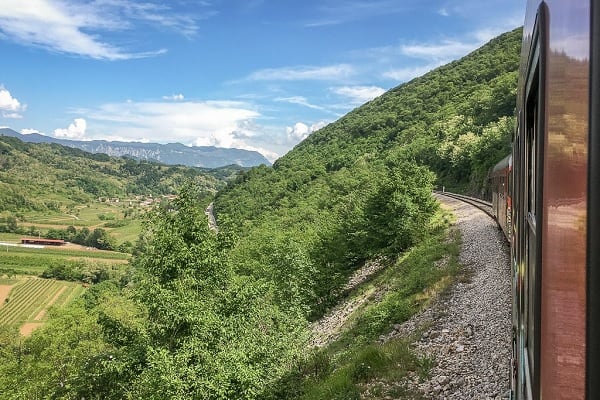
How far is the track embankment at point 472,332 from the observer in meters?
9.91

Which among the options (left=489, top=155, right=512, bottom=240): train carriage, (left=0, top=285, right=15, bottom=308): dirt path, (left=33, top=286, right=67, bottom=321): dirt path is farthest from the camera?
(left=0, top=285, right=15, bottom=308): dirt path

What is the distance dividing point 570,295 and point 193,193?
16.6 metres

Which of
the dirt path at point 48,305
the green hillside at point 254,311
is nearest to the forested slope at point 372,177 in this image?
the green hillside at point 254,311

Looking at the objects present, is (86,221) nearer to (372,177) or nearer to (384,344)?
(372,177)

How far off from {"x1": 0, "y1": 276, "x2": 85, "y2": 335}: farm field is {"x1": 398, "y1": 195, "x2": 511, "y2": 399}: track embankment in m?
73.4

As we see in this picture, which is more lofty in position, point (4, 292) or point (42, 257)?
point (42, 257)

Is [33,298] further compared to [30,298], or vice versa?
[33,298]

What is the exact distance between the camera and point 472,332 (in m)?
12.4

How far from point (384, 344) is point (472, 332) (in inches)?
107

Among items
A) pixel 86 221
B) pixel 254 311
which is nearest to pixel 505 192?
pixel 254 311

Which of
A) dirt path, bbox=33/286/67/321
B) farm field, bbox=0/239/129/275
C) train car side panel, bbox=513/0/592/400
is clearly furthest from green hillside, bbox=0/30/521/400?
farm field, bbox=0/239/129/275

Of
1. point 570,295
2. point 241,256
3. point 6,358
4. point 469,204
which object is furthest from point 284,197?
point 570,295

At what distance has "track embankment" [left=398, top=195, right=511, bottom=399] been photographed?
991 centimetres

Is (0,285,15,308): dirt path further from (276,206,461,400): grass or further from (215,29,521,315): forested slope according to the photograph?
(276,206,461,400): grass
